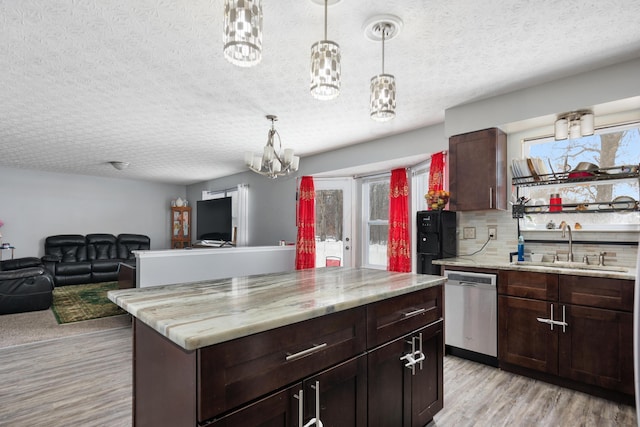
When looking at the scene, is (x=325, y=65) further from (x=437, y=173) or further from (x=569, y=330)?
(x=437, y=173)

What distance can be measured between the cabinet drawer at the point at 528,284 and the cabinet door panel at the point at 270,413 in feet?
7.24

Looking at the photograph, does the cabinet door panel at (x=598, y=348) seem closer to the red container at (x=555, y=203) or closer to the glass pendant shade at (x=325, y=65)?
the red container at (x=555, y=203)

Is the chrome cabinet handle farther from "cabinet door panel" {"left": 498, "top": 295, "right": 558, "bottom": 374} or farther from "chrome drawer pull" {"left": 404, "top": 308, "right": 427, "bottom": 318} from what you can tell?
"cabinet door panel" {"left": 498, "top": 295, "right": 558, "bottom": 374}

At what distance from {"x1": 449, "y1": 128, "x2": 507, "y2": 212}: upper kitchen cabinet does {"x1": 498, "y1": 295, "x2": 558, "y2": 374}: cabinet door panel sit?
0.87 meters

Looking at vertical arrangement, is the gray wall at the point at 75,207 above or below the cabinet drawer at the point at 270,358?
above

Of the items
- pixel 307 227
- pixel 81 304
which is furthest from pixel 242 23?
pixel 81 304

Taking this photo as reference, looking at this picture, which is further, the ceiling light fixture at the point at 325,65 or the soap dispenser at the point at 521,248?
the soap dispenser at the point at 521,248

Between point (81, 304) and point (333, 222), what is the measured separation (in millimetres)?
3898

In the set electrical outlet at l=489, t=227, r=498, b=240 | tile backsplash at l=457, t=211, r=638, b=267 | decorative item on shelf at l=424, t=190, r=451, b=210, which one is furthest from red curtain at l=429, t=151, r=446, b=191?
electrical outlet at l=489, t=227, r=498, b=240

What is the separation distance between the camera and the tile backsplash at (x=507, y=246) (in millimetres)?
2654

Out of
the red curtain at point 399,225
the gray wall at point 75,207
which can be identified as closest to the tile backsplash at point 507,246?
the red curtain at point 399,225

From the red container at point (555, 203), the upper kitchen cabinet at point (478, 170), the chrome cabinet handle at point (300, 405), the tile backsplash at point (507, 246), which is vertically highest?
the upper kitchen cabinet at point (478, 170)

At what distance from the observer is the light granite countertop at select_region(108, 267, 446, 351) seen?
1.04 meters

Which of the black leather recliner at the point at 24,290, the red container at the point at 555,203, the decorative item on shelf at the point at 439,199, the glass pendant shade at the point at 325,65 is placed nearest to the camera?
the glass pendant shade at the point at 325,65
